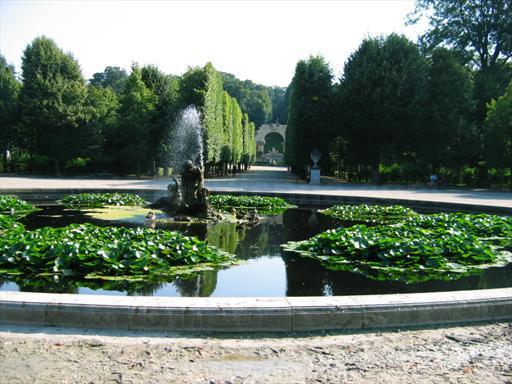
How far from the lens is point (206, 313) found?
178 inches

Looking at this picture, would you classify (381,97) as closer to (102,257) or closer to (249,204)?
(249,204)

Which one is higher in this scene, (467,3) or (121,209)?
(467,3)

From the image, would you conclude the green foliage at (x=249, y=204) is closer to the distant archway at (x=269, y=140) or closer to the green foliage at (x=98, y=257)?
the green foliage at (x=98, y=257)

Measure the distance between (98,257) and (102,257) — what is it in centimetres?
6

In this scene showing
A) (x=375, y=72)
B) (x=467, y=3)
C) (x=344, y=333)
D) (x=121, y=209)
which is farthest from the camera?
(x=467, y=3)

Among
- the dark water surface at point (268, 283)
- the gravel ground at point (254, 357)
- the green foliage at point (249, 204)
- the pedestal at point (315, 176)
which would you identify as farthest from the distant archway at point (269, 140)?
the gravel ground at point (254, 357)

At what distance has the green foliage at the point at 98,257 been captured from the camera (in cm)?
645

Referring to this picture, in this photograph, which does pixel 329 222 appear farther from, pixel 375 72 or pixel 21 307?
pixel 375 72

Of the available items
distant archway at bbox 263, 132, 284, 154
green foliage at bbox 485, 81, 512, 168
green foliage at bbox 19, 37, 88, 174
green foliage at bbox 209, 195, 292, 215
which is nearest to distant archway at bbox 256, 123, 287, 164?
distant archway at bbox 263, 132, 284, 154

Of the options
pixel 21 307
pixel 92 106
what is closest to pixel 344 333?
pixel 21 307

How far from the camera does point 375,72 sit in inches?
1341

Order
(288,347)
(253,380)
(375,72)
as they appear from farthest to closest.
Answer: (375,72) < (288,347) < (253,380)

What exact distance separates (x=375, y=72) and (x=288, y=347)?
3248cm

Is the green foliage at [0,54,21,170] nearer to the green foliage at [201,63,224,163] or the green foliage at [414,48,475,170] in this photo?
the green foliage at [201,63,224,163]
